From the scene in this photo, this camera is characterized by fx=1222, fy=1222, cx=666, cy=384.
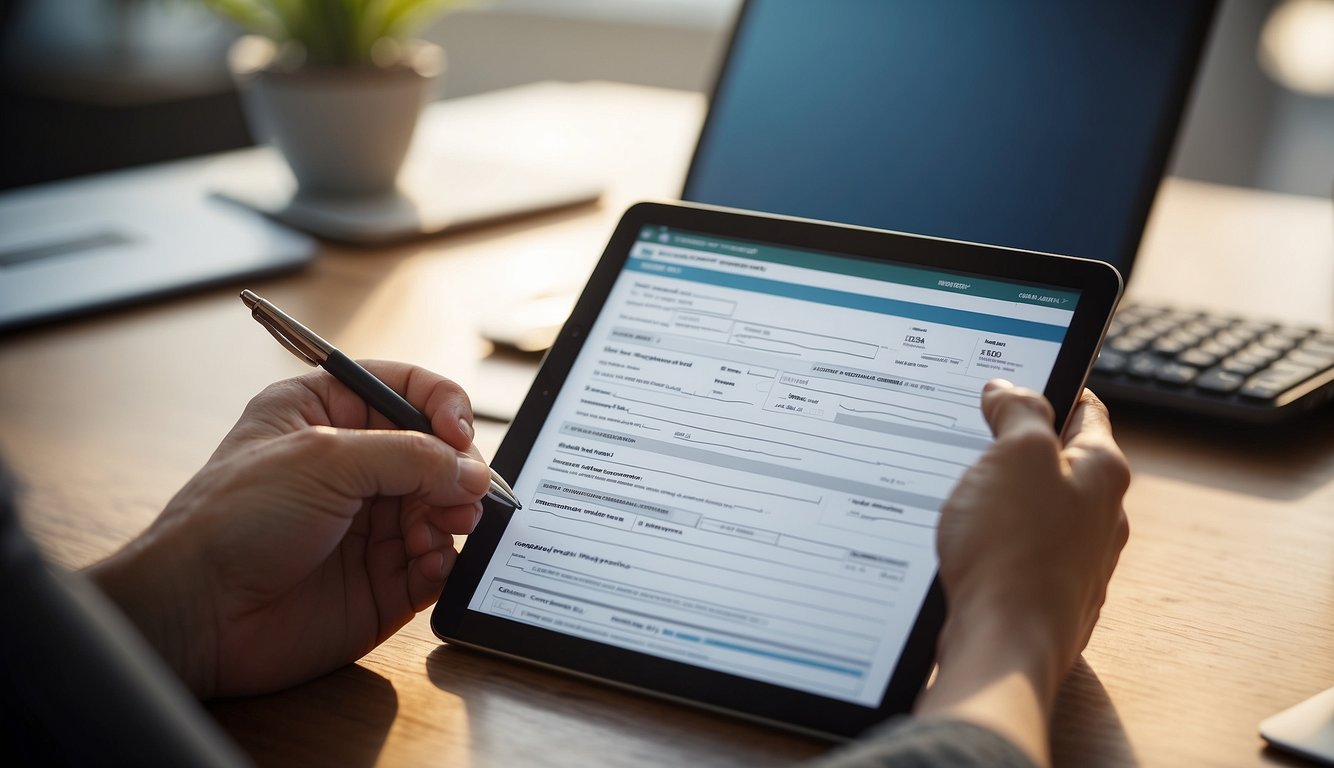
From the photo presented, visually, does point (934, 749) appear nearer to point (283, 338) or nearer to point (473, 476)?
point (473, 476)

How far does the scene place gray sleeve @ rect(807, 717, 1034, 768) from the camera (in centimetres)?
43

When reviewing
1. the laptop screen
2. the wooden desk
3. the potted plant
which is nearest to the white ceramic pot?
the potted plant

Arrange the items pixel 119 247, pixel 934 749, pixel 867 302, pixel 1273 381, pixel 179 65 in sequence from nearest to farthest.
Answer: pixel 934 749
pixel 867 302
pixel 1273 381
pixel 119 247
pixel 179 65

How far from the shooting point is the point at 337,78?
4.08 feet

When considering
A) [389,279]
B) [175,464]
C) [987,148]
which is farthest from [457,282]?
[987,148]

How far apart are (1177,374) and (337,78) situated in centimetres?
85

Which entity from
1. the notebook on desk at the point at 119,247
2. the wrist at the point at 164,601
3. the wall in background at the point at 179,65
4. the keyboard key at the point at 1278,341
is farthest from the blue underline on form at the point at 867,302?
the wall in background at the point at 179,65

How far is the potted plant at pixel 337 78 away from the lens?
49.1 inches

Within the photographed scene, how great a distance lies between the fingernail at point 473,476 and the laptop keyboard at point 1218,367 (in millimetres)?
443

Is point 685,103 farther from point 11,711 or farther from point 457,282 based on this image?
point 11,711

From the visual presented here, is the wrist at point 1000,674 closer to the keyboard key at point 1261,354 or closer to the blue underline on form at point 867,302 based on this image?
the blue underline on form at point 867,302

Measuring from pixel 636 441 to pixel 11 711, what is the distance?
320mm

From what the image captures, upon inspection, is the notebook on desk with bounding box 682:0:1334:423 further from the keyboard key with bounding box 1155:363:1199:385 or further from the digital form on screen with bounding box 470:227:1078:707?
the digital form on screen with bounding box 470:227:1078:707

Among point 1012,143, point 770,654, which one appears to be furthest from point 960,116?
point 770,654
